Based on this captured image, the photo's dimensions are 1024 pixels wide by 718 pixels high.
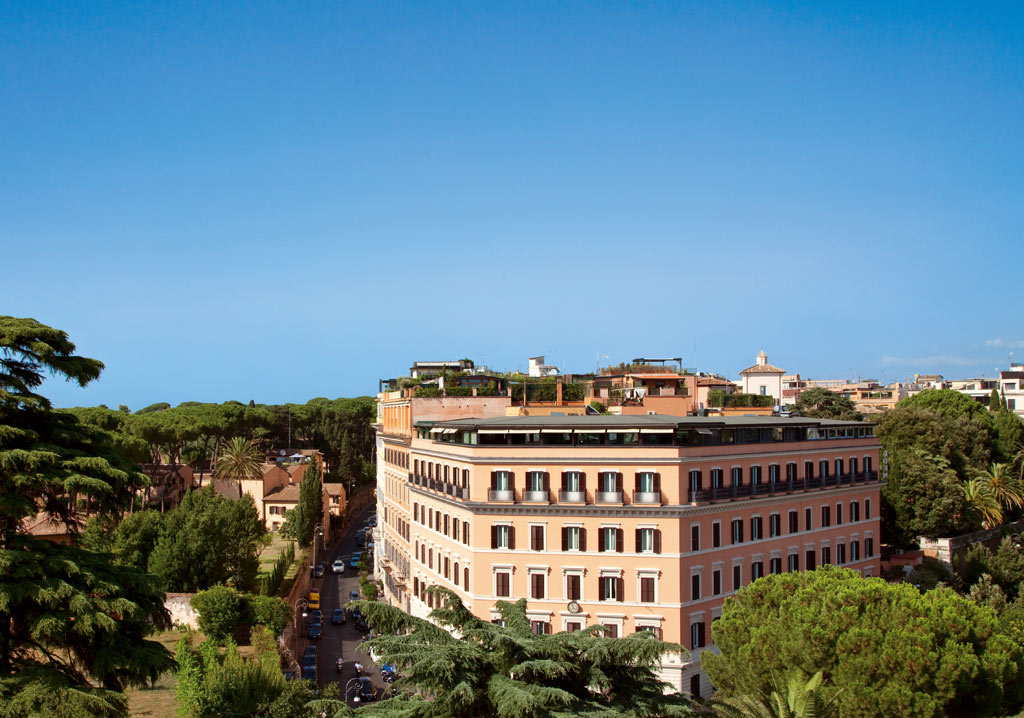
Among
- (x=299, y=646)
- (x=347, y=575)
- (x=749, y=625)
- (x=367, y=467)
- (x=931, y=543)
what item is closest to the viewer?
(x=749, y=625)

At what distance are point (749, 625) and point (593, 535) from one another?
35.0ft

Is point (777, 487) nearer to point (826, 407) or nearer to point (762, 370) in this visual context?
point (826, 407)

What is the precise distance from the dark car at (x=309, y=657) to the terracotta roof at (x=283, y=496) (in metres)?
37.6

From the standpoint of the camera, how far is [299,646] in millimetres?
57719

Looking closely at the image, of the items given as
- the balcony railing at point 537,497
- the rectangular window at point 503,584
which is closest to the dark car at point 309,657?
the rectangular window at point 503,584

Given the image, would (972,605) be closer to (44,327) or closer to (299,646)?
(44,327)

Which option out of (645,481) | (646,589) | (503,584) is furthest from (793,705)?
(503,584)

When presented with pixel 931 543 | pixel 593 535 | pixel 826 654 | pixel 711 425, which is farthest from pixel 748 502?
pixel 931 543

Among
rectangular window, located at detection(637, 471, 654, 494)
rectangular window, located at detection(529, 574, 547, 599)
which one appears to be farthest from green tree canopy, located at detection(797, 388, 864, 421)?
rectangular window, located at detection(529, 574, 547, 599)

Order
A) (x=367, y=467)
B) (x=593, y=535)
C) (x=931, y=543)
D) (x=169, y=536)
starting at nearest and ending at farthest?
(x=593, y=535) < (x=169, y=536) < (x=931, y=543) < (x=367, y=467)

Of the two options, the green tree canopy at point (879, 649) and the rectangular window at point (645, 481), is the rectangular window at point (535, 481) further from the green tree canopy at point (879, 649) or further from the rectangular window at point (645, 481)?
the green tree canopy at point (879, 649)

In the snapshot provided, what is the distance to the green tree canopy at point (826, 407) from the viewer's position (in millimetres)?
93125

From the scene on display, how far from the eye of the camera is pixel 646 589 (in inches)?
1688

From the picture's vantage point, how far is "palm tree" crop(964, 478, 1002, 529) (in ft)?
240
